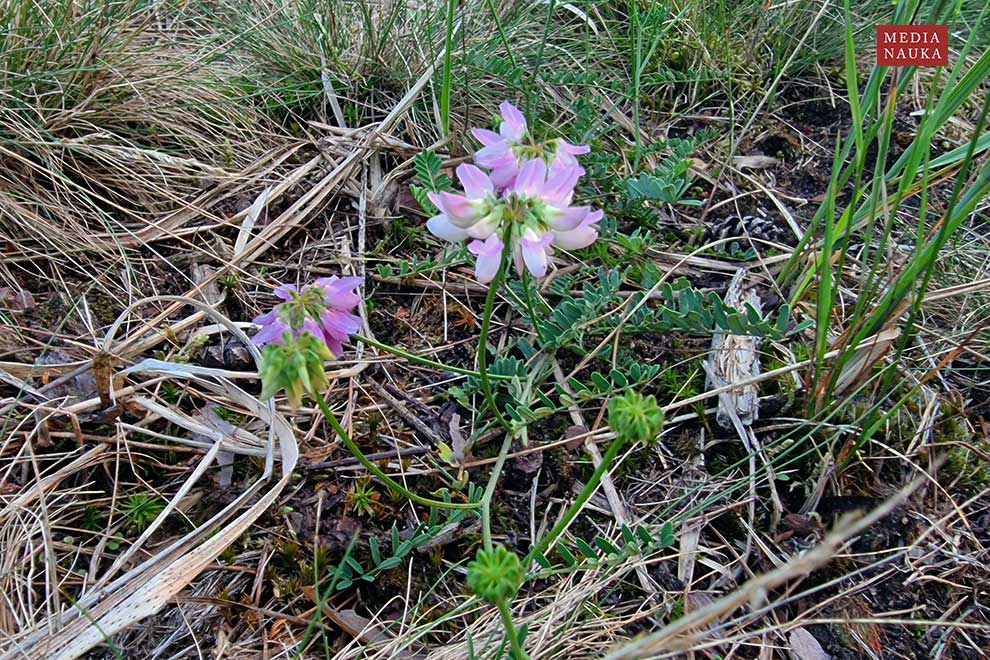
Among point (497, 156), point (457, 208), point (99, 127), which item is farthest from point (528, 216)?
point (99, 127)

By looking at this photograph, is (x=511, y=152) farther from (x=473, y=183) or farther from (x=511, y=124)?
(x=473, y=183)


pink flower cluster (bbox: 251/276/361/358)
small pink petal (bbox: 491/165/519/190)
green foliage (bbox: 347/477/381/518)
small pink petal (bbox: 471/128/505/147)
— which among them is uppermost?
small pink petal (bbox: 471/128/505/147)

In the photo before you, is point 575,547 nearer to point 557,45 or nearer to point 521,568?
point 521,568

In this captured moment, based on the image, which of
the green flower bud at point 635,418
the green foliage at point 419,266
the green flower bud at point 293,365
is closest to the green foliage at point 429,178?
the green foliage at point 419,266

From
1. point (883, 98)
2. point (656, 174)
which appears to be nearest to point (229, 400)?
point (656, 174)

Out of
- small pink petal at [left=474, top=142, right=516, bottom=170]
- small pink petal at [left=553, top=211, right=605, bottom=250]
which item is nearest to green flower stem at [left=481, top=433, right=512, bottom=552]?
small pink petal at [left=553, top=211, right=605, bottom=250]

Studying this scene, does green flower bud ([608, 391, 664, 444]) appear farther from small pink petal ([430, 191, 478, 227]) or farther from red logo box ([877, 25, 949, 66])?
red logo box ([877, 25, 949, 66])
